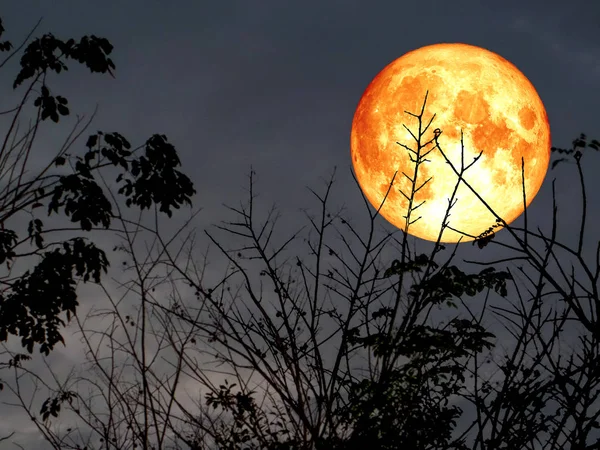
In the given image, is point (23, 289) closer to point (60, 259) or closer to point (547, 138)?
point (60, 259)

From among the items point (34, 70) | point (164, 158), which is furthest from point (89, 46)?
point (164, 158)

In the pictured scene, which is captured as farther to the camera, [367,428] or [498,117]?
[498,117]

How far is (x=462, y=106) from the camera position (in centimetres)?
538

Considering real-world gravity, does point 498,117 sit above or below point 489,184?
above

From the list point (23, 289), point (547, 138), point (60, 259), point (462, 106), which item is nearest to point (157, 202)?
point (60, 259)

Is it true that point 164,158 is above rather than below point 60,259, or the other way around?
above

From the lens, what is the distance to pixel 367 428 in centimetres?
458

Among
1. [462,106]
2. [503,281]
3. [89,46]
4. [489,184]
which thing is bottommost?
[503,281]

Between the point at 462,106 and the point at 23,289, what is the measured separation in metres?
4.55

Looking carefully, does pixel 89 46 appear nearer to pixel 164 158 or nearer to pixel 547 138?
pixel 164 158

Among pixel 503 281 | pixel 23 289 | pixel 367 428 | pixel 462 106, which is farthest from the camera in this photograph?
pixel 23 289

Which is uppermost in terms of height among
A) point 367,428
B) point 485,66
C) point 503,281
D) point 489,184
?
point 485,66

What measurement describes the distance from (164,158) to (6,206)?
65.4 inches

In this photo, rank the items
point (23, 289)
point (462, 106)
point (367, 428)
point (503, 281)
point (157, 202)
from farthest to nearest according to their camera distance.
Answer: point (157, 202), point (23, 289), point (503, 281), point (462, 106), point (367, 428)
